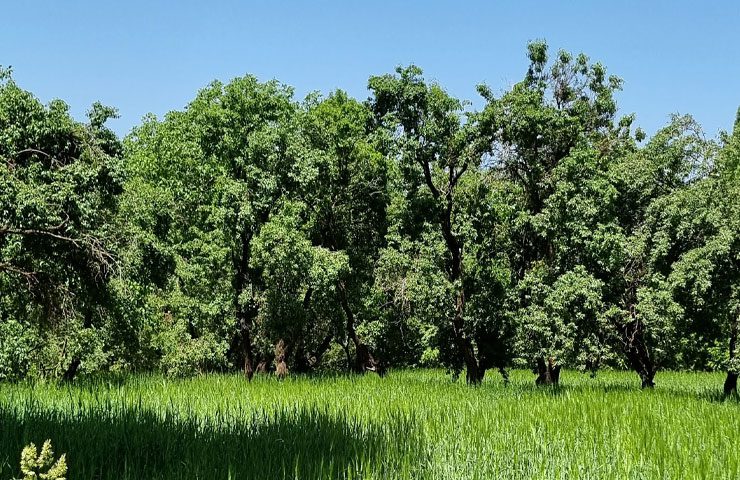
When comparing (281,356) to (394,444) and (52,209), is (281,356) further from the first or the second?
(394,444)

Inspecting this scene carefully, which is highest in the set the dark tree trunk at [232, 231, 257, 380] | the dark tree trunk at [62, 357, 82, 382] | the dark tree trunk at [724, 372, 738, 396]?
the dark tree trunk at [232, 231, 257, 380]

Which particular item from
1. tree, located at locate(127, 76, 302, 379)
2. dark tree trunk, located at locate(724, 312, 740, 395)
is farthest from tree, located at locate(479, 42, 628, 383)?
tree, located at locate(127, 76, 302, 379)

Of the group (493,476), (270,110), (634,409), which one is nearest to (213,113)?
(270,110)

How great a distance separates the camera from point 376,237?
23.4 metres

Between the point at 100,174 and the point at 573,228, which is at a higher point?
the point at 100,174

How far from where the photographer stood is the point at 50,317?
614 inches

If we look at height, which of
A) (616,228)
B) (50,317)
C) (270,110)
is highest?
(270,110)

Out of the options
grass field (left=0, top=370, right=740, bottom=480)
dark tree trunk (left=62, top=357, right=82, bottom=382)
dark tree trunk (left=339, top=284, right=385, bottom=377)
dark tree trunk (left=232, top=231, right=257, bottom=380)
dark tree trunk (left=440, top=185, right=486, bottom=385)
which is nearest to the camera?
grass field (left=0, top=370, right=740, bottom=480)

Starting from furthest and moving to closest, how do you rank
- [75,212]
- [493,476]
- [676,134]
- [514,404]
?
[676,134], [75,212], [514,404], [493,476]

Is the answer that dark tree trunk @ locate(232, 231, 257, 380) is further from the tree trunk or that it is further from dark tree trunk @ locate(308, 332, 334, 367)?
the tree trunk

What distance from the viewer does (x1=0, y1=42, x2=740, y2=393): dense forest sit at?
15.0 metres

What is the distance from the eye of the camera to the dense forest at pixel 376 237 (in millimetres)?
14969

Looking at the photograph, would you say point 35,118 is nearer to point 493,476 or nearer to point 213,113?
point 213,113

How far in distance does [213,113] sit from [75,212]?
924cm
